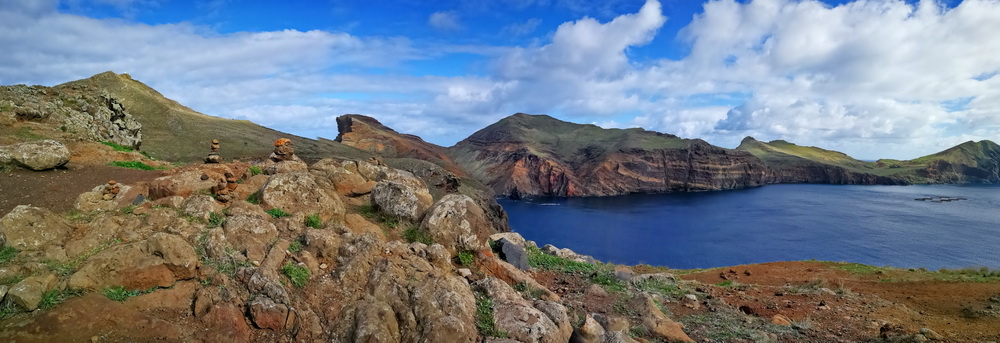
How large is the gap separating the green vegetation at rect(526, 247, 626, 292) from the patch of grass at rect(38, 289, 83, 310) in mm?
11608

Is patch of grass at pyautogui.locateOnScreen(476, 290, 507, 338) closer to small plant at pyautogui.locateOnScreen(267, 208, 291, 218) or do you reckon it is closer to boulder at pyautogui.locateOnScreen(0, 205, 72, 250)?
small plant at pyautogui.locateOnScreen(267, 208, 291, 218)

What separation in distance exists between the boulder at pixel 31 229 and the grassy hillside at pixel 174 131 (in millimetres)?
33151

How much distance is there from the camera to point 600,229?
7212 cm

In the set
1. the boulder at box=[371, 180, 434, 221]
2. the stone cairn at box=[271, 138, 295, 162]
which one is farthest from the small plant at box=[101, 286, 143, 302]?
the stone cairn at box=[271, 138, 295, 162]

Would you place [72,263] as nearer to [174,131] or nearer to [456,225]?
[456,225]

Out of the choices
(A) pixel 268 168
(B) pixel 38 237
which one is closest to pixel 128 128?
(A) pixel 268 168

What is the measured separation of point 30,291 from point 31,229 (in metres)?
2.28

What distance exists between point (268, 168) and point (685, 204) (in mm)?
98569

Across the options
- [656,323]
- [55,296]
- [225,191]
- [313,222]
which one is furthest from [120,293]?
[656,323]

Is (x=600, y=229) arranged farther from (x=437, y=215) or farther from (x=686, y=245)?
(x=437, y=215)

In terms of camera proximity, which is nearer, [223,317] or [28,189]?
[223,317]

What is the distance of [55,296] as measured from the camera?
714 centimetres

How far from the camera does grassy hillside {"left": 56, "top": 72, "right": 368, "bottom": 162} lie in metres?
39.4

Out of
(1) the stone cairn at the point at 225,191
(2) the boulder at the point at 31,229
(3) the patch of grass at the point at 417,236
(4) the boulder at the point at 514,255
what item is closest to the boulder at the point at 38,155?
(1) the stone cairn at the point at 225,191
